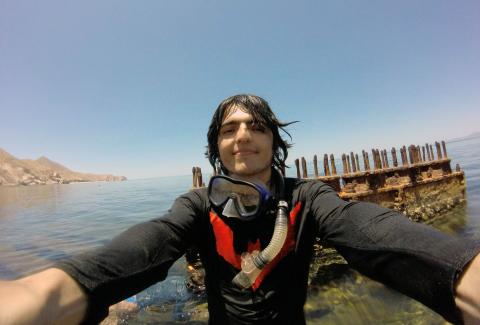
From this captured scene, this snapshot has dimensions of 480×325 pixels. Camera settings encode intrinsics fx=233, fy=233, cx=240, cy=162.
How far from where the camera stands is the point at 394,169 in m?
9.62

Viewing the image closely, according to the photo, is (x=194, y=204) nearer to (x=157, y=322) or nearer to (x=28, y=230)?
(x=157, y=322)

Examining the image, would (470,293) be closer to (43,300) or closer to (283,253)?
(283,253)

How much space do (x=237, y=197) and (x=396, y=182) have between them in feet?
31.5

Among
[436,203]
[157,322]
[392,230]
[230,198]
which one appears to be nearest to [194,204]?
[230,198]

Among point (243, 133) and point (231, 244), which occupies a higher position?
point (243, 133)

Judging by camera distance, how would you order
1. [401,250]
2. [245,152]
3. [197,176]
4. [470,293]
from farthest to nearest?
[197,176] → [245,152] → [401,250] → [470,293]

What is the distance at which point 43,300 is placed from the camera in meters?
1.14

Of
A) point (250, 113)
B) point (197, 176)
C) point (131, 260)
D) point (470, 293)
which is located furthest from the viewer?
point (197, 176)

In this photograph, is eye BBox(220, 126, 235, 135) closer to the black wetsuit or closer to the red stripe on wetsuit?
the black wetsuit

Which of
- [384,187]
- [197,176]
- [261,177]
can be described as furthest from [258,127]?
[384,187]

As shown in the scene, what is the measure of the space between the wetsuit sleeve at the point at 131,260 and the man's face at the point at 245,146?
66 centimetres

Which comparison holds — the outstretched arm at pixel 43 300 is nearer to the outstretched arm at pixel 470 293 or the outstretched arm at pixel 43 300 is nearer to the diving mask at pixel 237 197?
the diving mask at pixel 237 197

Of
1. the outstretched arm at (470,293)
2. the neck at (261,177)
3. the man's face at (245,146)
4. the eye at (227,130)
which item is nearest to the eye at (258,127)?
the man's face at (245,146)

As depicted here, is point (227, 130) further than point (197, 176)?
No
